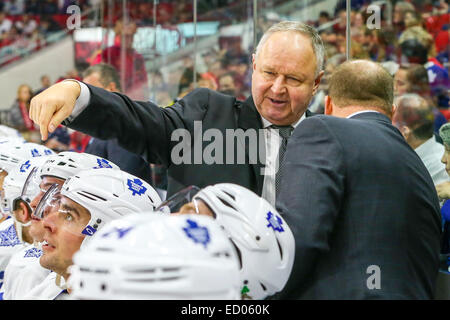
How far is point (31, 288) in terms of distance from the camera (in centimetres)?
280

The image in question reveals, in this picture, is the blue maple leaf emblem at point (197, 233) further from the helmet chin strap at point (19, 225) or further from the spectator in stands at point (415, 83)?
the spectator in stands at point (415, 83)

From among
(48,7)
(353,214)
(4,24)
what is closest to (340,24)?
(353,214)

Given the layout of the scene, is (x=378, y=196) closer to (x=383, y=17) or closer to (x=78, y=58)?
(x=383, y=17)

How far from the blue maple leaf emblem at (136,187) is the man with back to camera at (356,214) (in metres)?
0.59

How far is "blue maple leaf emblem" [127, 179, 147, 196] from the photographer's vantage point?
2.39 metres

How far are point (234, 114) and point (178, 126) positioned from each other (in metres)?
0.20

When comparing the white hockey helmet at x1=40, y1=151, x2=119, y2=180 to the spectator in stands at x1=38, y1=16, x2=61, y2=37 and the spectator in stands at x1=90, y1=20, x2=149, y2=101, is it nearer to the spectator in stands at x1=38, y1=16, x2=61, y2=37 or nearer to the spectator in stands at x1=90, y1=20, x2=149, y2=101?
the spectator in stands at x1=90, y1=20, x2=149, y2=101

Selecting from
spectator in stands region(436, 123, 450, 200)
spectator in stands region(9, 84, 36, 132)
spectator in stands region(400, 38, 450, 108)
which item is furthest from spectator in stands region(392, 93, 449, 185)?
spectator in stands region(9, 84, 36, 132)

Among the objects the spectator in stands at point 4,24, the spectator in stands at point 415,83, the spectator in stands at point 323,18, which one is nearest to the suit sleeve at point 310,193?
the spectator in stands at point 415,83

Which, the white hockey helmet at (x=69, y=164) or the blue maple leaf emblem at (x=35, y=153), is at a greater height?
the white hockey helmet at (x=69, y=164)

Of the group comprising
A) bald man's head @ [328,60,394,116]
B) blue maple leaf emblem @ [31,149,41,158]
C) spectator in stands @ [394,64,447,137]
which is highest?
bald man's head @ [328,60,394,116]

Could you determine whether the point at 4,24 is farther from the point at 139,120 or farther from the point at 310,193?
the point at 310,193

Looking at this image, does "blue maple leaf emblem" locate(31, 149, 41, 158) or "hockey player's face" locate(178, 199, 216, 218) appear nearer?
"hockey player's face" locate(178, 199, 216, 218)

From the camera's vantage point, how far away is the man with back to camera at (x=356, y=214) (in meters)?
1.87
